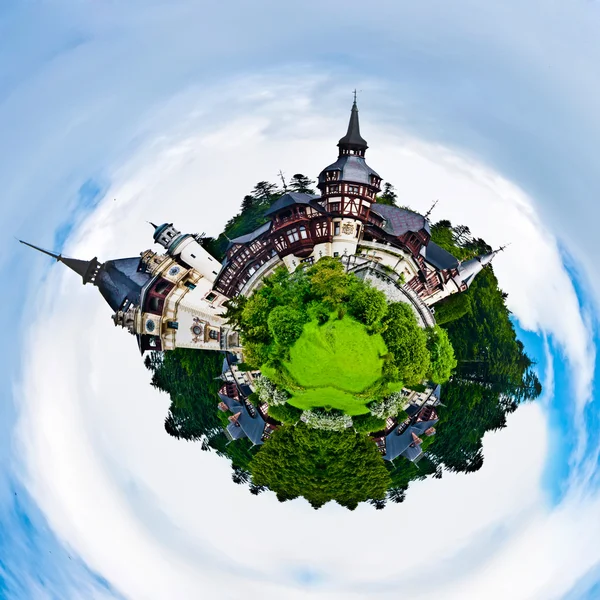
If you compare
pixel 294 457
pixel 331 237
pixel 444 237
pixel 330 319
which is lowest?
pixel 294 457

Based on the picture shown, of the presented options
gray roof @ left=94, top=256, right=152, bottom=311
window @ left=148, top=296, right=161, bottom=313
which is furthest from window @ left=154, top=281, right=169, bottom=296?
gray roof @ left=94, top=256, right=152, bottom=311

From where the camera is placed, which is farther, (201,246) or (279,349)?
(201,246)

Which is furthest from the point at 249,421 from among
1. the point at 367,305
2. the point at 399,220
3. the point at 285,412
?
the point at 399,220

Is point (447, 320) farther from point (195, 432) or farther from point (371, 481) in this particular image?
point (195, 432)

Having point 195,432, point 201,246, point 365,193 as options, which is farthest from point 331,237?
Result: point 195,432

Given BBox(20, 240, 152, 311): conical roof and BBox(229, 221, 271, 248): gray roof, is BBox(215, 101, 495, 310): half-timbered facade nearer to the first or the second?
BBox(229, 221, 271, 248): gray roof

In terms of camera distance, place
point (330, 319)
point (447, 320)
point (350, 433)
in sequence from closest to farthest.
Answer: point (330, 319), point (350, 433), point (447, 320)

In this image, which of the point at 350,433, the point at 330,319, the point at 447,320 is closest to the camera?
the point at 330,319
